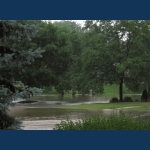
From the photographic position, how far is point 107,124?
7.18 metres

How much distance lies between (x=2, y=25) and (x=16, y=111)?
10.6ft

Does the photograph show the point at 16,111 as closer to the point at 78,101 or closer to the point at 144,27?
the point at 78,101

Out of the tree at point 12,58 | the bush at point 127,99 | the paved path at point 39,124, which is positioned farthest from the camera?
the bush at point 127,99

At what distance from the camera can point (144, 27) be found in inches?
363

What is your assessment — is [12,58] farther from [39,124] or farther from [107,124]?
[107,124]

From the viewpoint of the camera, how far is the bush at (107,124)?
7139 mm

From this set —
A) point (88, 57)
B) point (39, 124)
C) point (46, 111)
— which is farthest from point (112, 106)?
point (39, 124)

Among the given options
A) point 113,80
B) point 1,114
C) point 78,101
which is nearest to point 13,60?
point 1,114

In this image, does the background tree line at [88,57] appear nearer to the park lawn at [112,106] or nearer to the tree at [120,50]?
the tree at [120,50]

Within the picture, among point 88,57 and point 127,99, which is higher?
point 88,57

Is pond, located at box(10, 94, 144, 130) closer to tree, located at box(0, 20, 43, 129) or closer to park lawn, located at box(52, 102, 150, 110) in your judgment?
park lawn, located at box(52, 102, 150, 110)

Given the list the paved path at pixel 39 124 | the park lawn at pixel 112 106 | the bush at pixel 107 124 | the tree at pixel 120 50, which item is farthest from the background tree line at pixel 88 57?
the bush at pixel 107 124

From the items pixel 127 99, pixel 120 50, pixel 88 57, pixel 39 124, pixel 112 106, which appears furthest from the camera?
pixel 120 50

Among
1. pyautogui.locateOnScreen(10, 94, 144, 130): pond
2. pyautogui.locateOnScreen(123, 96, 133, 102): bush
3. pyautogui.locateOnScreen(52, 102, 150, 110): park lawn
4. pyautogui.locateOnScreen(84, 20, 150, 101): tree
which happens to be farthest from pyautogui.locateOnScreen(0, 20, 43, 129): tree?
pyautogui.locateOnScreen(123, 96, 133, 102): bush
